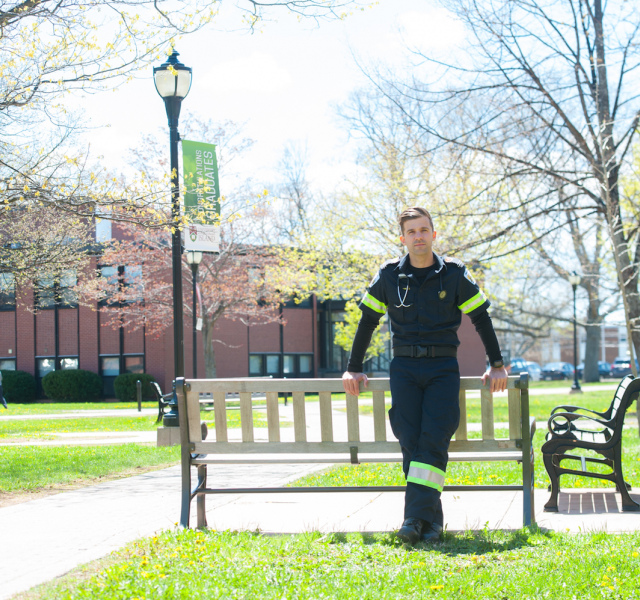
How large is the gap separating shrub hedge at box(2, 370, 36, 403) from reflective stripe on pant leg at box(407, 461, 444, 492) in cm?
3149

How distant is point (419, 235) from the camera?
16.2ft

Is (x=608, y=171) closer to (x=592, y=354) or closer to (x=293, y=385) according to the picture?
(x=293, y=385)

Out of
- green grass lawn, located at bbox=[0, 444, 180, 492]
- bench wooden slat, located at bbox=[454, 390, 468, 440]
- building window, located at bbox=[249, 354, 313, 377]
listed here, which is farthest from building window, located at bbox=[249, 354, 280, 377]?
bench wooden slat, located at bbox=[454, 390, 468, 440]

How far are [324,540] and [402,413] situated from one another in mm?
904

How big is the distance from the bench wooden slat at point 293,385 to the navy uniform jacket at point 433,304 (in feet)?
0.99

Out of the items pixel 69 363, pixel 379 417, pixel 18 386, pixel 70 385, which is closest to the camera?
pixel 379 417

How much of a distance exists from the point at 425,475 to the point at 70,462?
21.1ft

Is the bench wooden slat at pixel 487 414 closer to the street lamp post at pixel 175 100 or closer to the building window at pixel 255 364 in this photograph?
the street lamp post at pixel 175 100

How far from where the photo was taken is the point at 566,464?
8781 millimetres

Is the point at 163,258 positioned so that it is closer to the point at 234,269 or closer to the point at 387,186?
the point at 234,269

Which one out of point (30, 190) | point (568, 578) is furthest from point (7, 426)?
point (568, 578)

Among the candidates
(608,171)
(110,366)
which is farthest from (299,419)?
(110,366)

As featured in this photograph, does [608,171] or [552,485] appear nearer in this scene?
[552,485]

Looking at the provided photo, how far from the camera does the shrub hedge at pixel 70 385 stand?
32062 millimetres
